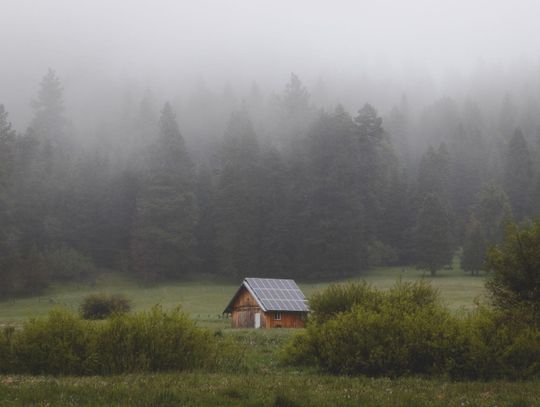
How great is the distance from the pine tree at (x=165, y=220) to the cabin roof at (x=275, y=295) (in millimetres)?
31294

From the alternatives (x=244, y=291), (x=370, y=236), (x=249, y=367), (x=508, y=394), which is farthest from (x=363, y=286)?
(x=370, y=236)

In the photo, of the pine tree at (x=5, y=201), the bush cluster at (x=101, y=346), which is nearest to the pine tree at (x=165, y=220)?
the pine tree at (x=5, y=201)

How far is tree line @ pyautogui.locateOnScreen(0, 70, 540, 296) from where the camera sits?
83438 mm

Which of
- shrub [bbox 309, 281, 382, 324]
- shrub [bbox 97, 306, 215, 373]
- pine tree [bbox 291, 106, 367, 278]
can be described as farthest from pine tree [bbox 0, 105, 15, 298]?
shrub [bbox 97, 306, 215, 373]

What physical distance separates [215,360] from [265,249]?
6825cm

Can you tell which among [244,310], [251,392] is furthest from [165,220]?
[251,392]

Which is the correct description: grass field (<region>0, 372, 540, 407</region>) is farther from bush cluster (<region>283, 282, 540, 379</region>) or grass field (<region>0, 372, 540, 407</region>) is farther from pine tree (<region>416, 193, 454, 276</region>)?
pine tree (<region>416, 193, 454, 276</region>)

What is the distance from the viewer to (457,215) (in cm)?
11556

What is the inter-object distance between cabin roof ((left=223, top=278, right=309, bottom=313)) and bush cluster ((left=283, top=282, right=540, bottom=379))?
32.5 meters

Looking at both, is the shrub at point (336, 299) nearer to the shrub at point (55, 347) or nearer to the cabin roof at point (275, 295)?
the shrub at point (55, 347)

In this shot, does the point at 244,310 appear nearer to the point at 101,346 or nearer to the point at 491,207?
the point at 101,346

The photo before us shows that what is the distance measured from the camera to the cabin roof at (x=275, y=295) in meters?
49.9

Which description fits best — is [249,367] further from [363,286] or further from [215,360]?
[363,286]

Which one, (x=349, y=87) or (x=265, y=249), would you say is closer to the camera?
(x=265, y=249)
